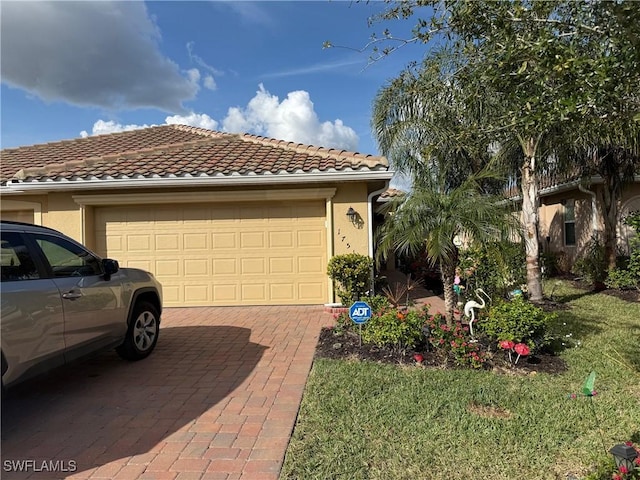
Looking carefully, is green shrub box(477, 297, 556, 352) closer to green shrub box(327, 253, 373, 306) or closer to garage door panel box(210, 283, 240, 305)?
green shrub box(327, 253, 373, 306)

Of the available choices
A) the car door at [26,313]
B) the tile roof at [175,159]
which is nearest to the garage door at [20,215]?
the tile roof at [175,159]

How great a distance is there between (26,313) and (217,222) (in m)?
5.84

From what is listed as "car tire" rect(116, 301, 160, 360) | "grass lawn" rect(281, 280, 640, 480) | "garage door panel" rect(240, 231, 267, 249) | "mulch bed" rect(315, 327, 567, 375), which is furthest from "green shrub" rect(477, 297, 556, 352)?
"garage door panel" rect(240, 231, 267, 249)

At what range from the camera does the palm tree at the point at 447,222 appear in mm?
5621

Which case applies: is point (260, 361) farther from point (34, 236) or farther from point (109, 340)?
point (34, 236)

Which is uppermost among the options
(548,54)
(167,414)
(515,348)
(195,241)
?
(548,54)

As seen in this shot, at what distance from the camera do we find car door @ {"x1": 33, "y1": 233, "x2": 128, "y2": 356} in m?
4.08

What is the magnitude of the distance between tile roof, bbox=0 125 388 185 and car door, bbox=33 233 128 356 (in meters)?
4.19

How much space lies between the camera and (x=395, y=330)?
17.5 feet

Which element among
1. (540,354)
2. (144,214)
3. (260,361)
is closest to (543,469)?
(540,354)

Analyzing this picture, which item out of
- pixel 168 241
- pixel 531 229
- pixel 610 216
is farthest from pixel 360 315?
pixel 610 216

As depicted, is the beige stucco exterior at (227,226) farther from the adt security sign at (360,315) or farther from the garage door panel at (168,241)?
the adt security sign at (360,315)

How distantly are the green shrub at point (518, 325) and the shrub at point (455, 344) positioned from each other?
34cm

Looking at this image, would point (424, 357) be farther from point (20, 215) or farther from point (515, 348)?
point (20, 215)
